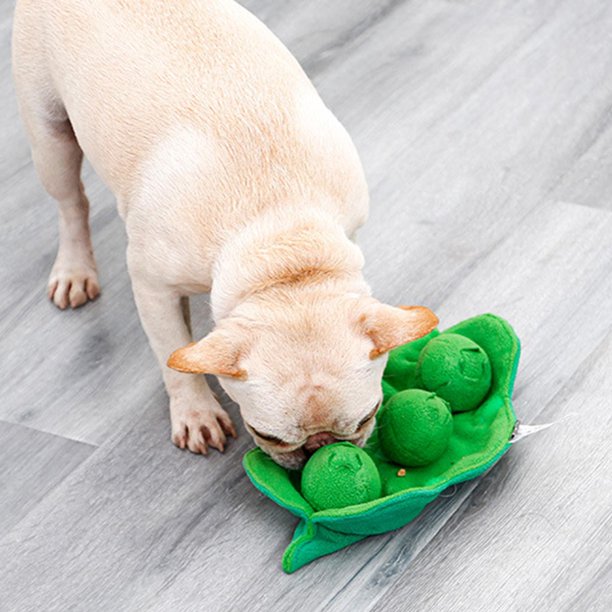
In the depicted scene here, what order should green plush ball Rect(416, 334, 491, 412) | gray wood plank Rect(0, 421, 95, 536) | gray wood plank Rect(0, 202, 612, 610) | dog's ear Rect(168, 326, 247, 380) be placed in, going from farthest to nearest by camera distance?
gray wood plank Rect(0, 421, 95, 536)
green plush ball Rect(416, 334, 491, 412)
gray wood plank Rect(0, 202, 612, 610)
dog's ear Rect(168, 326, 247, 380)

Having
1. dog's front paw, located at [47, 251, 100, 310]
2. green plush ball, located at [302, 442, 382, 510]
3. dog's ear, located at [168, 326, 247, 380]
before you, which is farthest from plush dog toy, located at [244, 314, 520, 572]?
dog's front paw, located at [47, 251, 100, 310]

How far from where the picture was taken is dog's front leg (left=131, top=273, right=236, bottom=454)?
89.0 inches

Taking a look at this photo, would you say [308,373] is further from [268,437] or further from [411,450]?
[411,450]

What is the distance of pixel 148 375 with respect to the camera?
255 centimetres

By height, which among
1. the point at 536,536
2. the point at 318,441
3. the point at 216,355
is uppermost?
the point at 216,355

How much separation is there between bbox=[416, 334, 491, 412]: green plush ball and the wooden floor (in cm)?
15

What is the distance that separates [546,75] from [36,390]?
1742mm

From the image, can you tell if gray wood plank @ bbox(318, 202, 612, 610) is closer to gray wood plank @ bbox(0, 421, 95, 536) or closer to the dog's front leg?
the dog's front leg

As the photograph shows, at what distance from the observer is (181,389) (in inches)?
92.4

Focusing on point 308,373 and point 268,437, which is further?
point 268,437

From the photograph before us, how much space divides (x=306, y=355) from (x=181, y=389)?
0.57 metres

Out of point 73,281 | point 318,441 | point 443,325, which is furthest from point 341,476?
point 73,281

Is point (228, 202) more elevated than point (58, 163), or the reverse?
point (228, 202)

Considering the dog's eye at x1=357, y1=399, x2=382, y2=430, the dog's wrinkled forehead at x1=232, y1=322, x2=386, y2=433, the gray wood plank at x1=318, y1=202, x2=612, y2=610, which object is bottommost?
the gray wood plank at x1=318, y1=202, x2=612, y2=610
